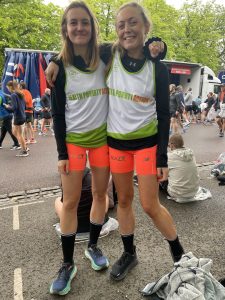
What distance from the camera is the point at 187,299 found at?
203cm

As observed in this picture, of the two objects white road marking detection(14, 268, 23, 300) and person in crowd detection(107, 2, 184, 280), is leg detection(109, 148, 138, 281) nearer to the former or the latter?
person in crowd detection(107, 2, 184, 280)

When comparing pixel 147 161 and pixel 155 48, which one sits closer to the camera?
pixel 155 48

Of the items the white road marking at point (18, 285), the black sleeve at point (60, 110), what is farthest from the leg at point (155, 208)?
the white road marking at point (18, 285)

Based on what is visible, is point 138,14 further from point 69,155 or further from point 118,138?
point 69,155

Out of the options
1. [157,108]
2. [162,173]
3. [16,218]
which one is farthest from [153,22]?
[162,173]

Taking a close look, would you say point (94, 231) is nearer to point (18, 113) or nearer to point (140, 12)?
point (140, 12)

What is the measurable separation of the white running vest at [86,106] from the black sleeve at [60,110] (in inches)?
1.2

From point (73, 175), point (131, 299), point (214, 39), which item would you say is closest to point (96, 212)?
point (73, 175)

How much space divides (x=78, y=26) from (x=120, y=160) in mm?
1056

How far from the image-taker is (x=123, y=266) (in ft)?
9.13

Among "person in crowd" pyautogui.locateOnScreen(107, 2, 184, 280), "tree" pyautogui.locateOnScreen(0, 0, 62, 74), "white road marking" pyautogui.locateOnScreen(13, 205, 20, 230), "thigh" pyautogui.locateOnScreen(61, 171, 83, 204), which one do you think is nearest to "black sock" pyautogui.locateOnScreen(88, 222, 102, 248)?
"thigh" pyautogui.locateOnScreen(61, 171, 83, 204)

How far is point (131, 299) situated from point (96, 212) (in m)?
0.77

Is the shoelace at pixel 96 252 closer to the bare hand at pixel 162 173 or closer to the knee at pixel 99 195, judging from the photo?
the knee at pixel 99 195

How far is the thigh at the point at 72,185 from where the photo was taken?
97.3 inches
